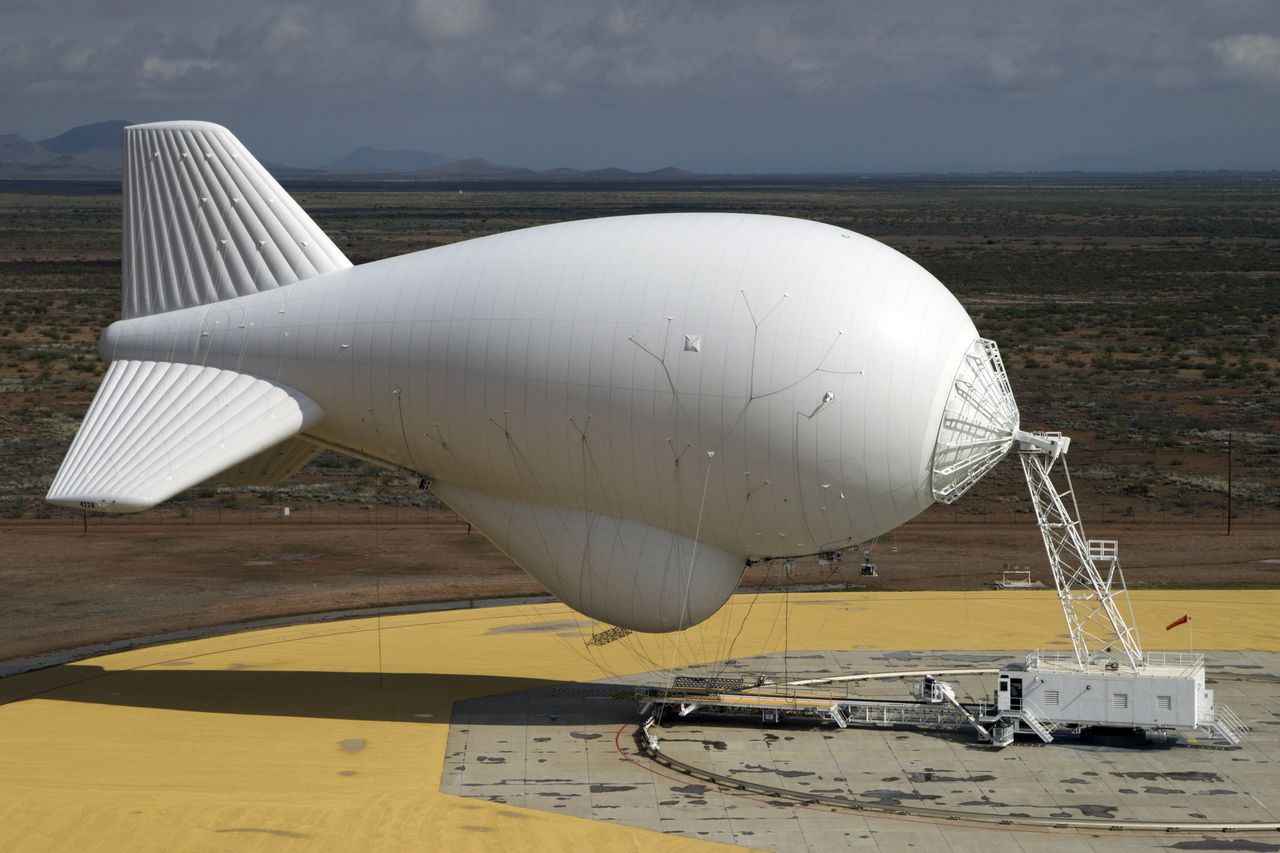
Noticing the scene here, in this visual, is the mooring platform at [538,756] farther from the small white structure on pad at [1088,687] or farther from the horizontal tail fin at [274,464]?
the horizontal tail fin at [274,464]

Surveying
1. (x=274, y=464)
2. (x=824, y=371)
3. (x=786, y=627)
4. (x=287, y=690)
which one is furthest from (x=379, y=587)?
(x=824, y=371)

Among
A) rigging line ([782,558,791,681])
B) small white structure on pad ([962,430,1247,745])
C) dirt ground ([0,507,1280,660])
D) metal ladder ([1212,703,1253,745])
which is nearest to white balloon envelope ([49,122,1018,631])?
small white structure on pad ([962,430,1247,745])

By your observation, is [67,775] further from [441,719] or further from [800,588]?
[800,588]

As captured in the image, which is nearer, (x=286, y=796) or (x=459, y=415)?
(x=286, y=796)

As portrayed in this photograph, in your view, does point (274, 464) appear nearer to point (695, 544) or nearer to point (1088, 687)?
point (695, 544)

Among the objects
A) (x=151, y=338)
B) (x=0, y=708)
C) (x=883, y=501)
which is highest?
(x=151, y=338)

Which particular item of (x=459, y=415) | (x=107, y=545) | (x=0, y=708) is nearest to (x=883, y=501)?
(x=459, y=415)

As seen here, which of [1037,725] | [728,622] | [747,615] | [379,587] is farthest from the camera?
[379,587]

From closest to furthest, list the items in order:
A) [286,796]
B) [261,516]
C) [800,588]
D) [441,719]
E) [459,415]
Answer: [286,796], [459,415], [441,719], [800,588], [261,516]
